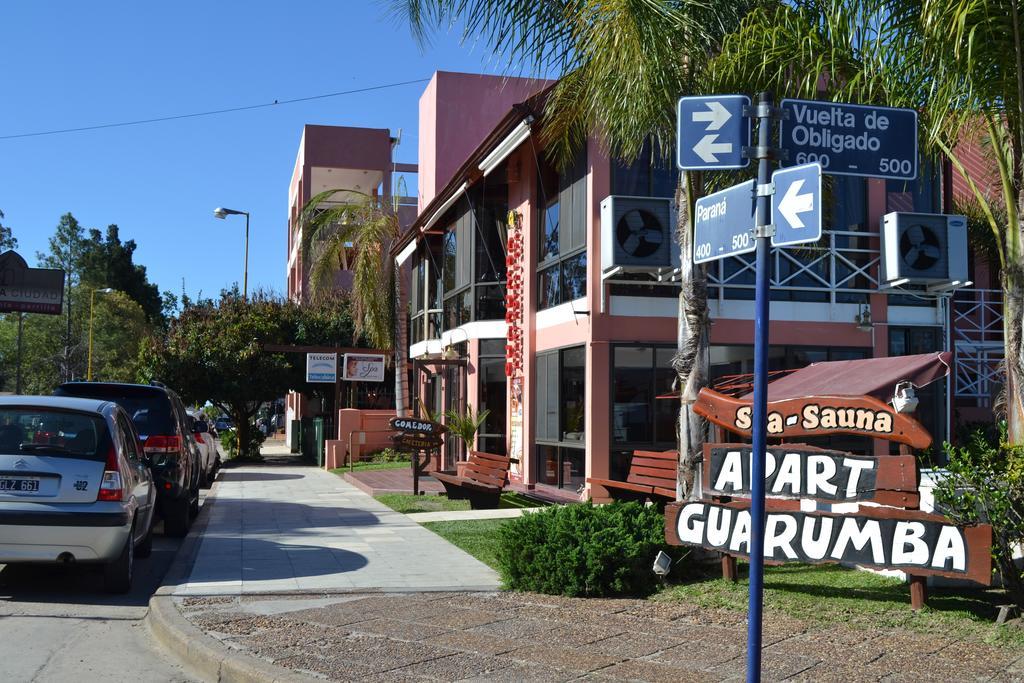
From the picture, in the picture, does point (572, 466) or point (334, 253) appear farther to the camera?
point (334, 253)

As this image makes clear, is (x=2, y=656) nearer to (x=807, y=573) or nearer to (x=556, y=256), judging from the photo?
(x=807, y=573)

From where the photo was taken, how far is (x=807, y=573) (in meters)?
9.12

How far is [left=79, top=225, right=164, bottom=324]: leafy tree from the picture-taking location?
7481cm

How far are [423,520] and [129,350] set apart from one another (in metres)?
55.9

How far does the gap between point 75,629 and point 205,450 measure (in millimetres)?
11915

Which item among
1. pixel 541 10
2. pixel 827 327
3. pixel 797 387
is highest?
pixel 541 10

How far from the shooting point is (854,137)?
6.04 meters

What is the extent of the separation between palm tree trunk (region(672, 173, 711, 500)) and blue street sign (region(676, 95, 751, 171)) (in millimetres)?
3641

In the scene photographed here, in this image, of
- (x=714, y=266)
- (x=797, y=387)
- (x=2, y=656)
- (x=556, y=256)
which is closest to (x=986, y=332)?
(x=714, y=266)

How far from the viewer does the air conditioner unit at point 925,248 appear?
15.8m

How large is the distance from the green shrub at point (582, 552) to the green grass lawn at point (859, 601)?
35cm

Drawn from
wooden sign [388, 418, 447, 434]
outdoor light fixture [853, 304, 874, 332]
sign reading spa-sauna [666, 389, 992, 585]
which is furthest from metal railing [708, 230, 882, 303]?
sign reading spa-sauna [666, 389, 992, 585]

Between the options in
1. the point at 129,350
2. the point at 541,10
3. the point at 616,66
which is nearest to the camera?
the point at 616,66

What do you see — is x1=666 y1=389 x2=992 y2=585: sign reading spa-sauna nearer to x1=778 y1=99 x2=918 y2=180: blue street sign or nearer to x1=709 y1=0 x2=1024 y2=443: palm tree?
x1=709 y1=0 x2=1024 y2=443: palm tree
